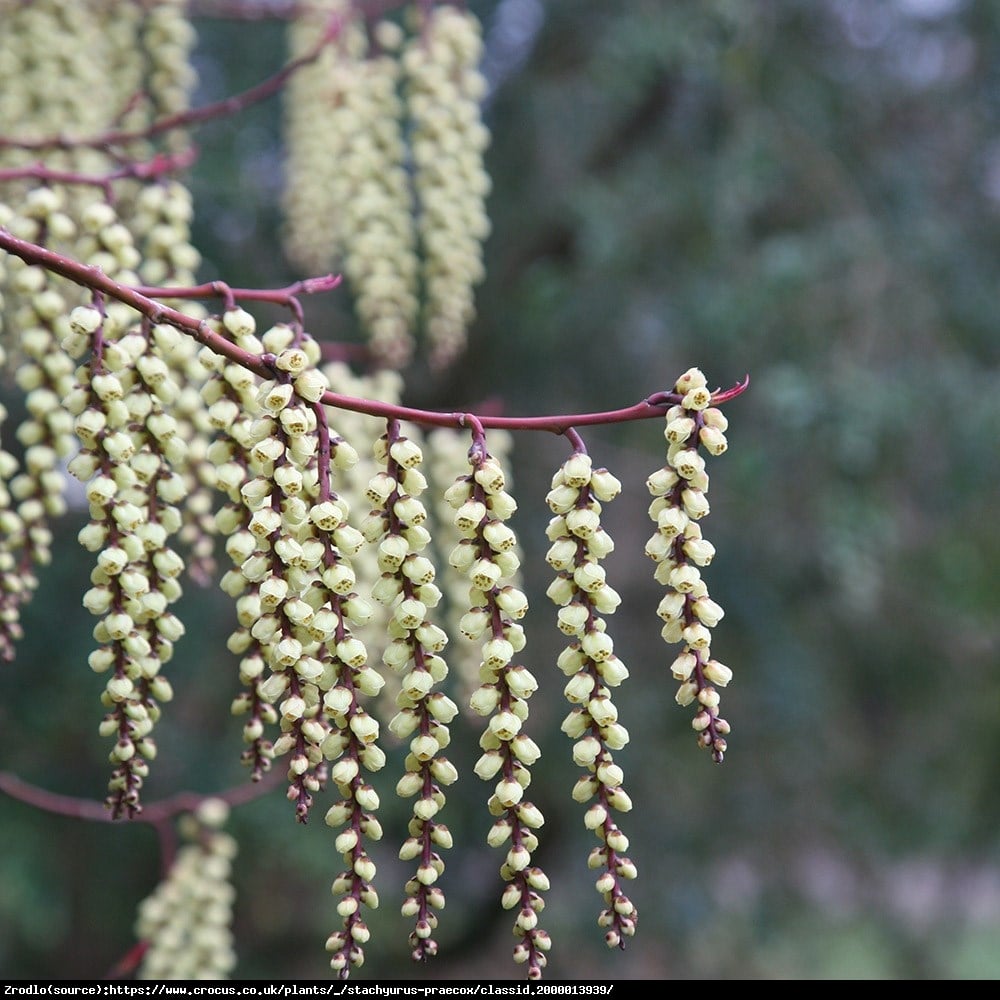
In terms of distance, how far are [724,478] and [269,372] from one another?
2889 mm

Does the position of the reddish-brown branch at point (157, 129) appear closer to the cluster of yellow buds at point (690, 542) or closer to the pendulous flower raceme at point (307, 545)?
the pendulous flower raceme at point (307, 545)

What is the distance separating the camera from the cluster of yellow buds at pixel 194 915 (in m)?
1.95

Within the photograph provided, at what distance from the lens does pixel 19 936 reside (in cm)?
400

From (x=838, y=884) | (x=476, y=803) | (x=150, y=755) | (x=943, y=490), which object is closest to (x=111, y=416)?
(x=150, y=755)

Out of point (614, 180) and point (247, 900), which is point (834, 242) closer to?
point (614, 180)

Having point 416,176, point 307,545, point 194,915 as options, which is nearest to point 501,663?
point 307,545

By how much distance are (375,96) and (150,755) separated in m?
1.36

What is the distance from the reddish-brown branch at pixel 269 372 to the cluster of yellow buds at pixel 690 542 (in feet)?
0.06

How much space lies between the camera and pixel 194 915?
2.03m

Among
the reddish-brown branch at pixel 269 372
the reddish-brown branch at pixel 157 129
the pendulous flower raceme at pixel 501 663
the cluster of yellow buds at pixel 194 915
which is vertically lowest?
the cluster of yellow buds at pixel 194 915

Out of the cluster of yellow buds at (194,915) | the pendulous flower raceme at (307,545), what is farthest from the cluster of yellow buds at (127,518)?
the cluster of yellow buds at (194,915)

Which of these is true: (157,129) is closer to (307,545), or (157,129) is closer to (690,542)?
(307,545)

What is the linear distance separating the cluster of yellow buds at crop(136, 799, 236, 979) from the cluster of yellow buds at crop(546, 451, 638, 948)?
3.96 feet

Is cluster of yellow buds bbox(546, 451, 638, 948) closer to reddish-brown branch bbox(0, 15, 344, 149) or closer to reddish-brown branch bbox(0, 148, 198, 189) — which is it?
reddish-brown branch bbox(0, 148, 198, 189)
